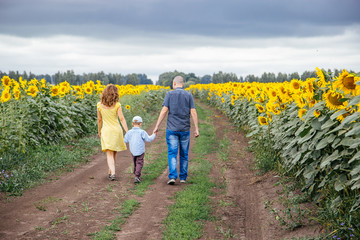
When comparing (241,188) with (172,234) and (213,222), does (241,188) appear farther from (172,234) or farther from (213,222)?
(172,234)

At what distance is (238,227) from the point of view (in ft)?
17.4

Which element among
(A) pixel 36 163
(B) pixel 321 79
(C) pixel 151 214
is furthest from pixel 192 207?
(A) pixel 36 163

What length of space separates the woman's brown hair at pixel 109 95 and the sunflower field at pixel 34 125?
2.07 metres

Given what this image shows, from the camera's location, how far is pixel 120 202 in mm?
6270

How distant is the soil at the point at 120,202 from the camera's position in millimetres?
4965

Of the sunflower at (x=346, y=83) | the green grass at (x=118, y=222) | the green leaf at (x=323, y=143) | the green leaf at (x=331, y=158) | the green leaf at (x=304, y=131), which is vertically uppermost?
the sunflower at (x=346, y=83)

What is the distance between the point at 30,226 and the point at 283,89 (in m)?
5.45

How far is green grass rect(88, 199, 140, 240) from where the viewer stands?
15.8 feet

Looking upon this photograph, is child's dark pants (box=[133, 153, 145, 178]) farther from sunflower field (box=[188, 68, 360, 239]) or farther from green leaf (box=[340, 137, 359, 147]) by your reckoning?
green leaf (box=[340, 137, 359, 147])

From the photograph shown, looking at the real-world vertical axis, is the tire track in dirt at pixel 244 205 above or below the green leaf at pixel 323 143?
below

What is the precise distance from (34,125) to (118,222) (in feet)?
18.3

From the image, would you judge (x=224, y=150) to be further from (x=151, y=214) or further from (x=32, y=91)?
(x=32, y=91)

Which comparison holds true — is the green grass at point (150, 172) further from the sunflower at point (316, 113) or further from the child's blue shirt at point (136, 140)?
the sunflower at point (316, 113)

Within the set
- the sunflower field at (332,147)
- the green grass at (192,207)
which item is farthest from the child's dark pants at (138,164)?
the sunflower field at (332,147)
